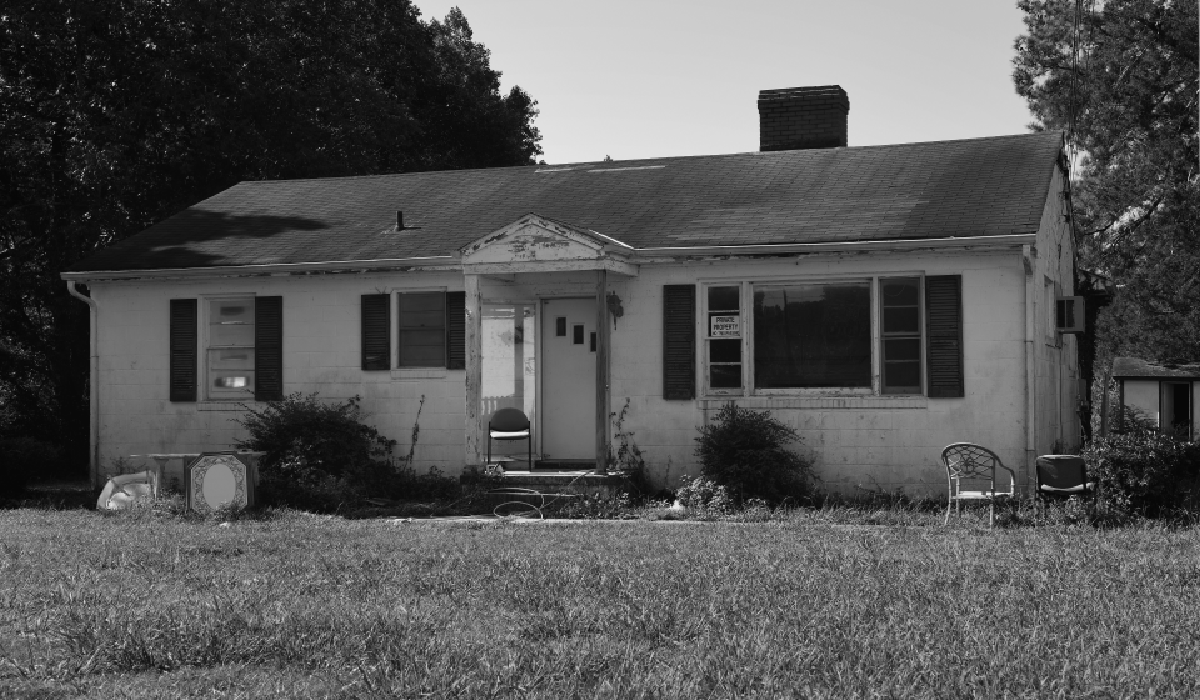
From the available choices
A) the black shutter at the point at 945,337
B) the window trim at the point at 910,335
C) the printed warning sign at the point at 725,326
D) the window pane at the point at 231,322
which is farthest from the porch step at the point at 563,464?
the black shutter at the point at 945,337

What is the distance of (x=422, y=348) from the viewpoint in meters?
16.3

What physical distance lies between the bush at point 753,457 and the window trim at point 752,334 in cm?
40

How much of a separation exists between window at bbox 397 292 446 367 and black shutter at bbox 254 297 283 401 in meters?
1.64

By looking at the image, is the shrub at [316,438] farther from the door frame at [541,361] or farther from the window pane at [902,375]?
the window pane at [902,375]

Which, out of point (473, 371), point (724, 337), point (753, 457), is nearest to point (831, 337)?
point (724, 337)

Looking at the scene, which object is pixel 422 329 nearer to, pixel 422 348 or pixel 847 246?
pixel 422 348

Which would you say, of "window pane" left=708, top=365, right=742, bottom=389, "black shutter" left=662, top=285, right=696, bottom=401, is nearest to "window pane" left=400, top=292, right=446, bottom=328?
"black shutter" left=662, top=285, right=696, bottom=401

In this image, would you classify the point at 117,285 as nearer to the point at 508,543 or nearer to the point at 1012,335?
the point at 508,543

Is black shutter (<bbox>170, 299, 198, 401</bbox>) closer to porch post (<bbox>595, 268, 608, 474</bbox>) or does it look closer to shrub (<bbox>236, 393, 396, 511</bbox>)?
shrub (<bbox>236, 393, 396, 511</bbox>)

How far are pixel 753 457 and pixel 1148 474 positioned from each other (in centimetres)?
404

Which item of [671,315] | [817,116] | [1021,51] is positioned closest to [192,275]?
[671,315]

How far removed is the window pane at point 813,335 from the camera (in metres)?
14.8

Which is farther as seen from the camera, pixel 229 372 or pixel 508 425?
pixel 229 372

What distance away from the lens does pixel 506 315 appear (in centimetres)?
1683
